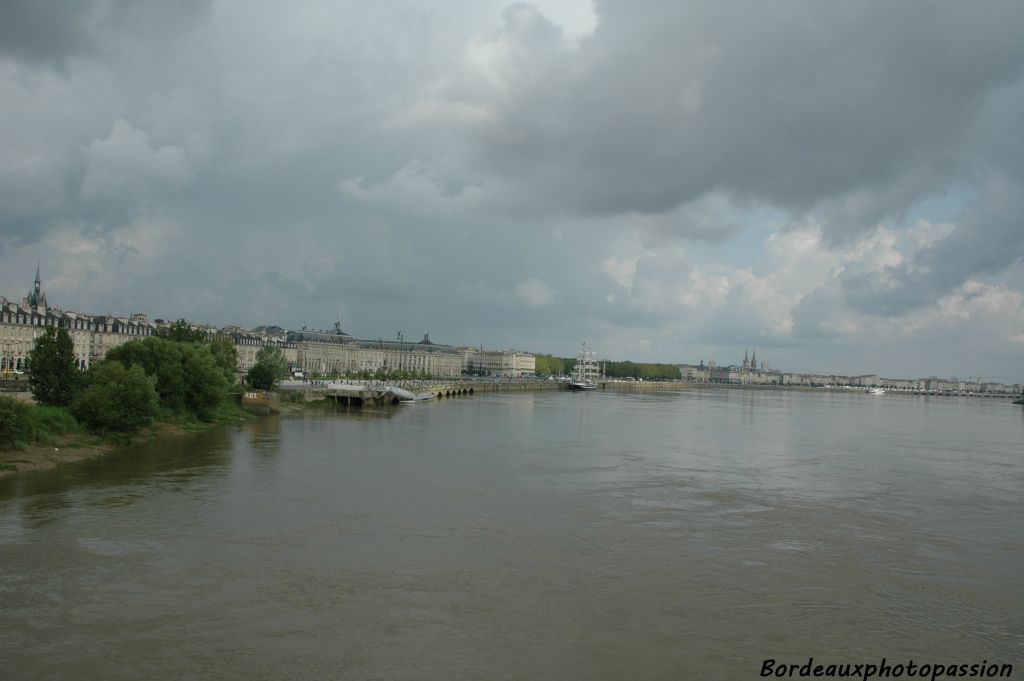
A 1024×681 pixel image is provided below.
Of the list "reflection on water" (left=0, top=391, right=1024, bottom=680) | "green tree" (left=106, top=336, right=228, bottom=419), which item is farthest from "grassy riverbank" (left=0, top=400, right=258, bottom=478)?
"green tree" (left=106, top=336, right=228, bottom=419)

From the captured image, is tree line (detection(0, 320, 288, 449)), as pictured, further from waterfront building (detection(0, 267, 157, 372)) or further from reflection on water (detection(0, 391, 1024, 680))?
waterfront building (detection(0, 267, 157, 372))

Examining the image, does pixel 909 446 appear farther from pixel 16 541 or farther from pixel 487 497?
pixel 16 541

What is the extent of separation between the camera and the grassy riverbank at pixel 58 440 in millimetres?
29578

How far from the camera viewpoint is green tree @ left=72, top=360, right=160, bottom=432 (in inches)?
1460

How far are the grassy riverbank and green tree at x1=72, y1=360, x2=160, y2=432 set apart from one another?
569 mm

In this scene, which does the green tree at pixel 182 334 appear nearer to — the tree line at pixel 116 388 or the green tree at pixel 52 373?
the tree line at pixel 116 388

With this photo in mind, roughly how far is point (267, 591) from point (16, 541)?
7.49 m

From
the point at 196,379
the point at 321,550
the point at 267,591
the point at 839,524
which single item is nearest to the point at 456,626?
the point at 267,591

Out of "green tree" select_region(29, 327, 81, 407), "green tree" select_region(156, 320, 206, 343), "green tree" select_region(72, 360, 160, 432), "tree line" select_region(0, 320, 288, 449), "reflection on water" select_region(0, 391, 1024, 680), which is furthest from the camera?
"green tree" select_region(156, 320, 206, 343)

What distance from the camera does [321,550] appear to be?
1916cm

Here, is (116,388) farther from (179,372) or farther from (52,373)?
(179,372)

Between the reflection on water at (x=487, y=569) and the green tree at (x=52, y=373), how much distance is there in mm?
6385

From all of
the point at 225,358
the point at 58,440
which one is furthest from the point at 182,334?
the point at 58,440

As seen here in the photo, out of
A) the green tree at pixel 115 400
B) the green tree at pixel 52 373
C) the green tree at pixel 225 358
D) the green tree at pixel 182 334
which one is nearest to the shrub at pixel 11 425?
the green tree at pixel 115 400
